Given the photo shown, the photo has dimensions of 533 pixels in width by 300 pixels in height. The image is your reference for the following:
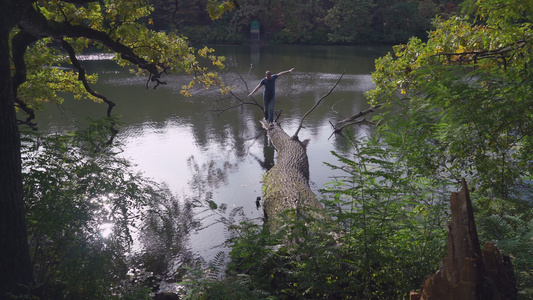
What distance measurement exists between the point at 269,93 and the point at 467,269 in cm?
940

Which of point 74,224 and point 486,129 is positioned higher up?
point 486,129

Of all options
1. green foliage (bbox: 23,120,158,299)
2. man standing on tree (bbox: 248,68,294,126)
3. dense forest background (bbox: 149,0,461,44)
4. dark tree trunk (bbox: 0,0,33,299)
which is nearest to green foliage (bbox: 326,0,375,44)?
dense forest background (bbox: 149,0,461,44)

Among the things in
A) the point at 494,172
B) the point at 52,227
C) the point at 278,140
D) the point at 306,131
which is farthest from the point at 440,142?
the point at 306,131

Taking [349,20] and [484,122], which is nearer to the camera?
[484,122]

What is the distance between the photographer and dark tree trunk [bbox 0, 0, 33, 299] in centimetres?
324

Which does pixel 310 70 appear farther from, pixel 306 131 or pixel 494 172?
pixel 494 172

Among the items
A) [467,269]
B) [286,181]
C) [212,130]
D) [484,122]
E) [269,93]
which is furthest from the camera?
[212,130]

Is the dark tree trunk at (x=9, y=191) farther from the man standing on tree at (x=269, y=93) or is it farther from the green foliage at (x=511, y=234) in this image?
the man standing on tree at (x=269, y=93)

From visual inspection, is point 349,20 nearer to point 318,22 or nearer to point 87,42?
point 318,22

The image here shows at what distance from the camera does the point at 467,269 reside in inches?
79.9

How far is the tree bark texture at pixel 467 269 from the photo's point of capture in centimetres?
204

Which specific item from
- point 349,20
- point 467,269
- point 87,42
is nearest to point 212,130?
point 87,42

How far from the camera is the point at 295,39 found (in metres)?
41.4

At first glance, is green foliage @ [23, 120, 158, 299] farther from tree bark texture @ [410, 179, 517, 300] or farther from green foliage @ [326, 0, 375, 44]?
green foliage @ [326, 0, 375, 44]
